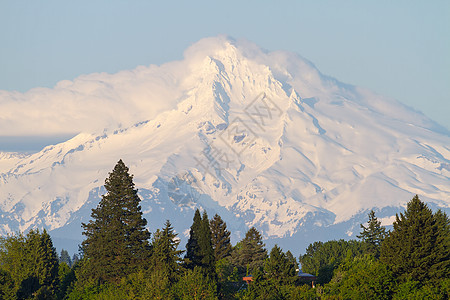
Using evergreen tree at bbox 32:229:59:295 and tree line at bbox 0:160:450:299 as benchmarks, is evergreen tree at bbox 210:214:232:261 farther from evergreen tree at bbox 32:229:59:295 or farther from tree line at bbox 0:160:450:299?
evergreen tree at bbox 32:229:59:295

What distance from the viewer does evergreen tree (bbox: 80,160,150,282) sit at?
12875cm

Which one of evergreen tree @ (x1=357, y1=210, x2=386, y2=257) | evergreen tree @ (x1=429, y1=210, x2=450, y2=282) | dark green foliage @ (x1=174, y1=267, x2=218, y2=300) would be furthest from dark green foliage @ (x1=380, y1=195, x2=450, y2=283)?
evergreen tree @ (x1=357, y1=210, x2=386, y2=257)

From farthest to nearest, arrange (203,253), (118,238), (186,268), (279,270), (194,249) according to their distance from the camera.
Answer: (118,238) → (279,270) → (194,249) → (203,253) → (186,268)

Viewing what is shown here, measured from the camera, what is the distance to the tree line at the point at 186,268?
368 feet

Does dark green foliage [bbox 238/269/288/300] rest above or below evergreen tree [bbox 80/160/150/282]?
below

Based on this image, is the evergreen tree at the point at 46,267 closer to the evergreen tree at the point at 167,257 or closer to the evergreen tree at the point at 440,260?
the evergreen tree at the point at 167,257

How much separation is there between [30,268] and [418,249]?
52.7m

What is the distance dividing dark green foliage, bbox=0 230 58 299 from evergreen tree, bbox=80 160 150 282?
5.37 metres

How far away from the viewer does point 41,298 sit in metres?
122

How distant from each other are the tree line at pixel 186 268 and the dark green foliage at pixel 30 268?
0.46 ft

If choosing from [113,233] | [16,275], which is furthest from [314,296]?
[16,275]

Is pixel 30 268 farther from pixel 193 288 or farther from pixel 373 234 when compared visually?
pixel 373 234

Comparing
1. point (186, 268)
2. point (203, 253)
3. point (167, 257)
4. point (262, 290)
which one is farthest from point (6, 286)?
point (262, 290)

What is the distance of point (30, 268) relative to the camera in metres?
127
